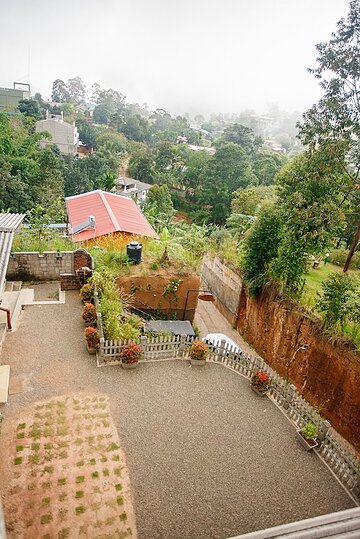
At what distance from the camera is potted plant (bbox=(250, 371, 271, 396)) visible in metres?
8.96

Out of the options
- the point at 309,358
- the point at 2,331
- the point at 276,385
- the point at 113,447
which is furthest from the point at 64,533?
the point at 309,358

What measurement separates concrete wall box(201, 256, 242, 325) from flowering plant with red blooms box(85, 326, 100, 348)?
9.91 m

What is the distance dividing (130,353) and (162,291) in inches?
216

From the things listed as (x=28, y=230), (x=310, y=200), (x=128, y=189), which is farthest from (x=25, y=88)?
(x=310, y=200)

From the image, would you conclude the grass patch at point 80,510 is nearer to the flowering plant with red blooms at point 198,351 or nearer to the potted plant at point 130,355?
the potted plant at point 130,355

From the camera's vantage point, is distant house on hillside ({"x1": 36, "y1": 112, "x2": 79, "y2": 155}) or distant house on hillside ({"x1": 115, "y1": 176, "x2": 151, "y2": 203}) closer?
distant house on hillside ({"x1": 115, "y1": 176, "x2": 151, "y2": 203})

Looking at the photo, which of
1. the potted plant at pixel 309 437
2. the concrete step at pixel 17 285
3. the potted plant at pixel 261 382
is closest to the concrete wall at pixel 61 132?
the concrete step at pixel 17 285

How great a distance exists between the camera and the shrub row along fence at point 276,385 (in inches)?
279

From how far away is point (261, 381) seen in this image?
895 centimetres

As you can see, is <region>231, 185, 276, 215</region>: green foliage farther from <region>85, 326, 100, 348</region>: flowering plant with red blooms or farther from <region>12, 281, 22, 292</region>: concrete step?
<region>85, 326, 100, 348</region>: flowering plant with red blooms

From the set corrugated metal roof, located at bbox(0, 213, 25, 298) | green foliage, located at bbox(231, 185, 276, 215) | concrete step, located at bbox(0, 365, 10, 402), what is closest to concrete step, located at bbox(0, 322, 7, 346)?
concrete step, located at bbox(0, 365, 10, 402)

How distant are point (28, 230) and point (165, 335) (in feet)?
27.2

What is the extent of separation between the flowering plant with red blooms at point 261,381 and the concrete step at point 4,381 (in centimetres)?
617

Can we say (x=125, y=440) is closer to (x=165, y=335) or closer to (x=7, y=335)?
(x=165, y=335)
